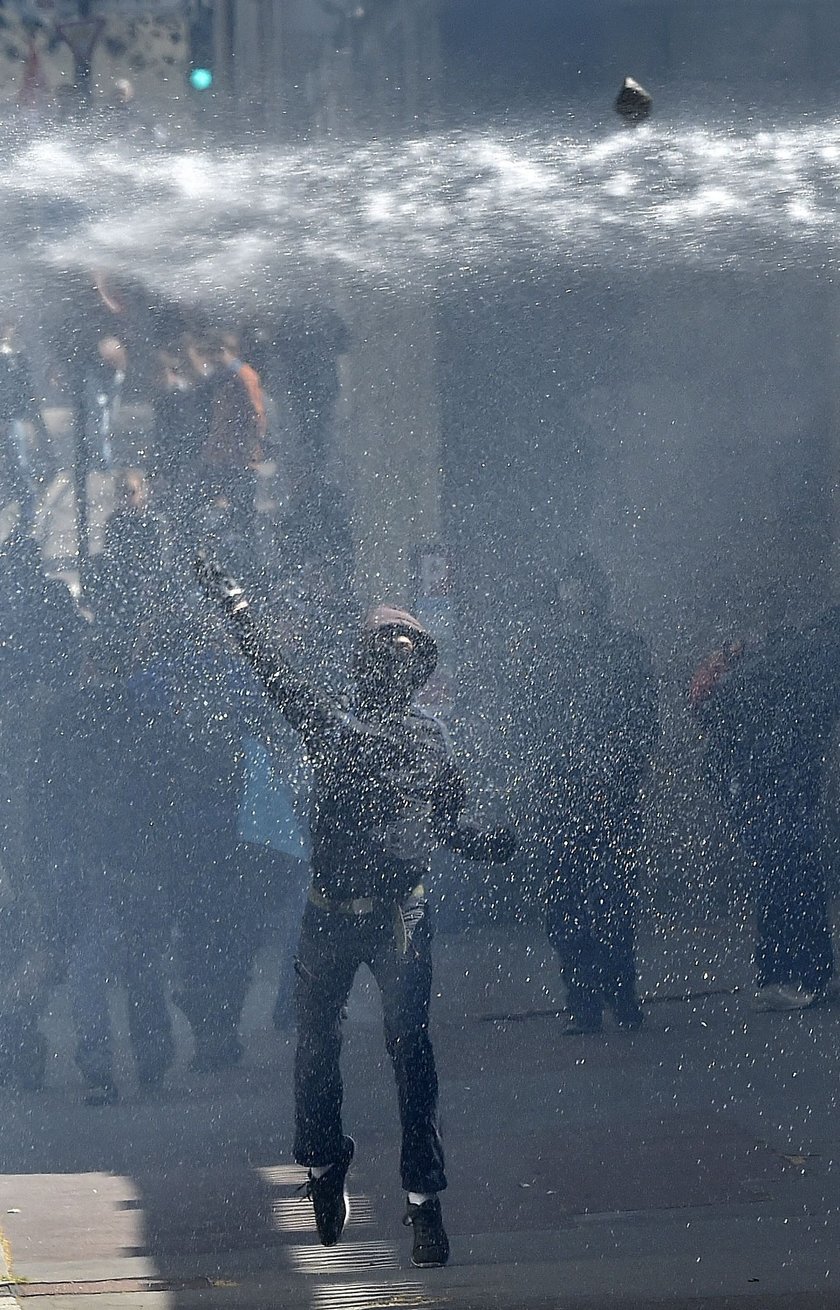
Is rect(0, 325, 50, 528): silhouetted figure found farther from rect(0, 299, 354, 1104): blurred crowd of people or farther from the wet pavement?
the wet pavement

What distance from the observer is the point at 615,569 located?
1532 mm

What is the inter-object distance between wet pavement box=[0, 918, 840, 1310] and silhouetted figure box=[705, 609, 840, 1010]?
6 centimetres

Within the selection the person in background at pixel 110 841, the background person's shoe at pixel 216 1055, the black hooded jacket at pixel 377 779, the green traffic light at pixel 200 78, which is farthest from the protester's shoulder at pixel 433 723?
the green traffic light at pixel 200 78

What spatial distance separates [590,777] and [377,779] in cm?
28

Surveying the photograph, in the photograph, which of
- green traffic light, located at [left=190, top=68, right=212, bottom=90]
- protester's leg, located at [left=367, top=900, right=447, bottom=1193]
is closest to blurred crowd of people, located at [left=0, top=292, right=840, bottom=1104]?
protester's leg, located at [left=367, top=900, right=447, bottom=1193]

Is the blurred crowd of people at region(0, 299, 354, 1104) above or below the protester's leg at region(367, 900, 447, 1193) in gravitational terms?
above

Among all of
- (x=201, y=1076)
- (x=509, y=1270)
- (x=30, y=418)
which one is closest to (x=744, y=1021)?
(x=509, y=1270)

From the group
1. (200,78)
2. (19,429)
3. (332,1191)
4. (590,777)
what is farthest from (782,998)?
(200,78)

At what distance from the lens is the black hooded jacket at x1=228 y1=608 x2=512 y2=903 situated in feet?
4.96

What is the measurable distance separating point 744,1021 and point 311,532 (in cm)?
85

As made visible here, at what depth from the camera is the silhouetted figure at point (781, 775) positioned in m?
1.54

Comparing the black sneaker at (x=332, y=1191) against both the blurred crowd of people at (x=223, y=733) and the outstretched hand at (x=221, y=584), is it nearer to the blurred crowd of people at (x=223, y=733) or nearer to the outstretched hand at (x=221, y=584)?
the blurred crowd of people at (x=223, y=733)

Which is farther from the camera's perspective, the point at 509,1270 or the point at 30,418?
the point at 509,1270

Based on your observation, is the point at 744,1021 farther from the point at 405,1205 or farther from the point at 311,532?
the point at 311,532
